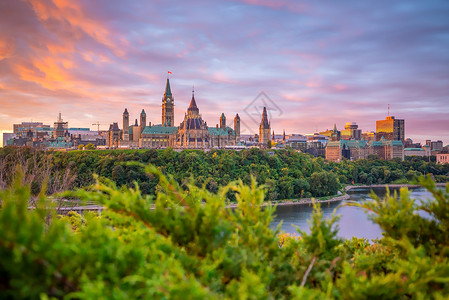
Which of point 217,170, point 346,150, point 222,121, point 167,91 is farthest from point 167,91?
point 346,150

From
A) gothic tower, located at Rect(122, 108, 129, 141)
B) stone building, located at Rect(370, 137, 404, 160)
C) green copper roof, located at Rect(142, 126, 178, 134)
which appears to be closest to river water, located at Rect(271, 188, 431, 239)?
green copper roof, located at Rect(142, 126, 178, 134)

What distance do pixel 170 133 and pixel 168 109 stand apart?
1023 cm

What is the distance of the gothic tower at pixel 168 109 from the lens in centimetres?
8988

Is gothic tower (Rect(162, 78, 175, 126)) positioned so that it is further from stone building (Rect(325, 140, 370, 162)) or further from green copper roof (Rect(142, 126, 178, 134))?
stone building (Rect(325, 140, 370, 162))

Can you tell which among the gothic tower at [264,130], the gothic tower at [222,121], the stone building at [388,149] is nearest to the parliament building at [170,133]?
the gothic tower at [222,121]

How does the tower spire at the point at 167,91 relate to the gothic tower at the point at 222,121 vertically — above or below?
above

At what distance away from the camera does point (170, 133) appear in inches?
3290

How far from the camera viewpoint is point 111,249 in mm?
2744

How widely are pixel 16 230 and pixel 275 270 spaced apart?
9.81 feet

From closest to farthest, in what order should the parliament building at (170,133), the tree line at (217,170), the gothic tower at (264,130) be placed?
the tree line at (217,170) < the parliament building at (170,133) < the gothic tower at (264,130)

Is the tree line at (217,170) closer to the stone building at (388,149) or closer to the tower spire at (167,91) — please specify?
the tower spire at (167,91)

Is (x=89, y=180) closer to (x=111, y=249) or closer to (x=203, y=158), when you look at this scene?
(x=203, y=158)

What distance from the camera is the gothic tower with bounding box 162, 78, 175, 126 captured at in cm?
8988

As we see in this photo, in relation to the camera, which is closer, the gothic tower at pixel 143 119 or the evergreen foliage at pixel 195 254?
the evergreen foliage at pixel 195 254
